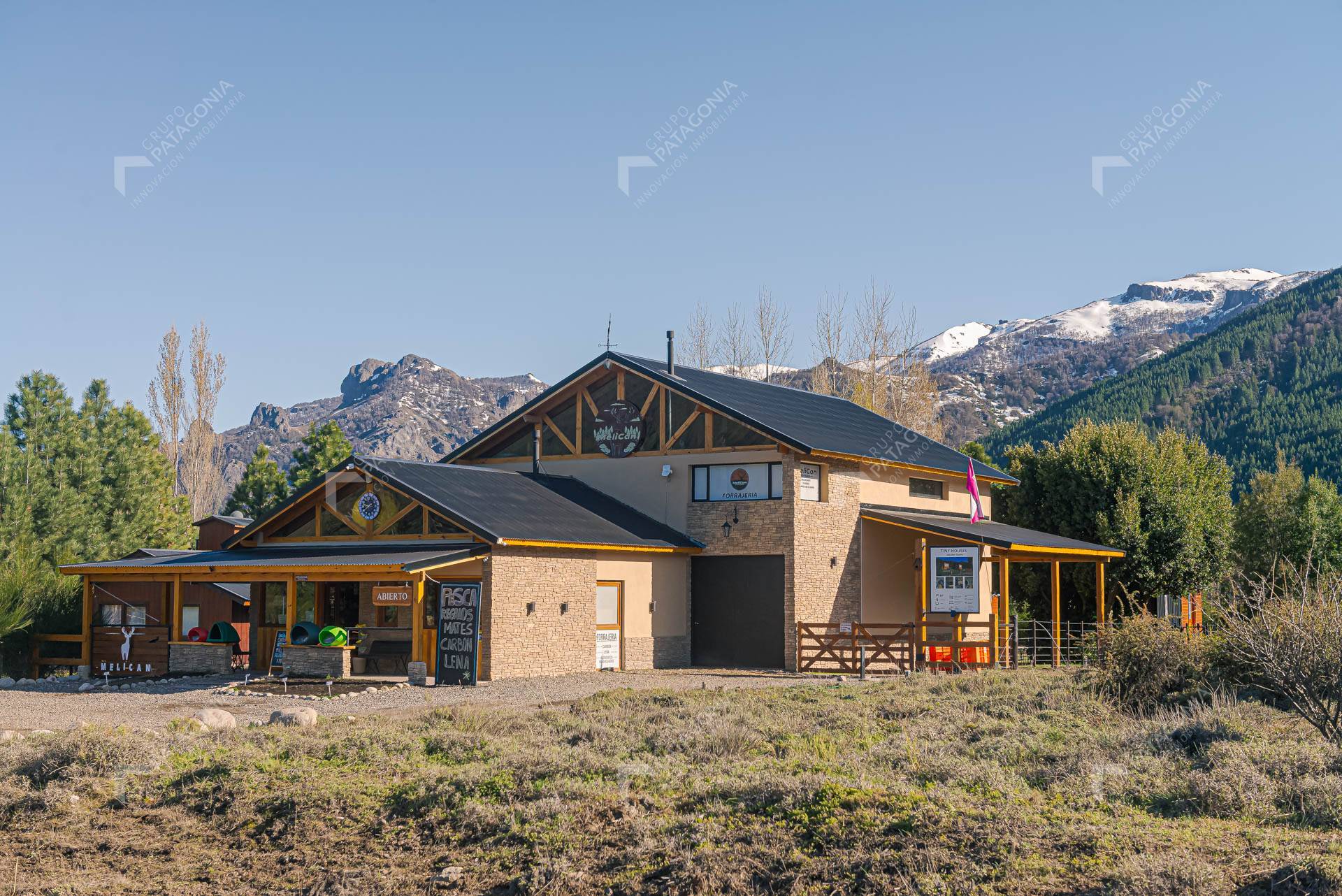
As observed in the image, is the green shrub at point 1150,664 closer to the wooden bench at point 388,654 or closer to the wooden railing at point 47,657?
the wooden bench at point 388,654

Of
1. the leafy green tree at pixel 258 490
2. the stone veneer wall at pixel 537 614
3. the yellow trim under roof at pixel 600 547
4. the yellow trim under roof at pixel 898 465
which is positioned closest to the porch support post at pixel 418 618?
the stone veneer wall at pixel 537 614

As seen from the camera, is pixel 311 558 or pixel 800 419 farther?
pixel 800 419

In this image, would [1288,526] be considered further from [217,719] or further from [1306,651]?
[217,719]

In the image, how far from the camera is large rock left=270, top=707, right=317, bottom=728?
16516 mm

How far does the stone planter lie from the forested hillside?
92570 millimetres

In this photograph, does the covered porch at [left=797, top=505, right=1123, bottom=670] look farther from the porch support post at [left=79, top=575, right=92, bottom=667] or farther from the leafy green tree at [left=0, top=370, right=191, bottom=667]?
the leafy green tree at [left=0, top=370, right=191, bottom=667]

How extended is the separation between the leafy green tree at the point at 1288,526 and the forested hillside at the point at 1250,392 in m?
52.7

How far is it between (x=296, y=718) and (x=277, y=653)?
9832 millimetres

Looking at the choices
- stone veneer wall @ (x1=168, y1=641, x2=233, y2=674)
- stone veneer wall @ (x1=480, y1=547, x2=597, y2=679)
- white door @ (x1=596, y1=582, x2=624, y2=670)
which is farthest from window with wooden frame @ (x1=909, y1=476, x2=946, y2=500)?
stone veneer wall @ (x1=168, y1=641, x2=233, y2=674)

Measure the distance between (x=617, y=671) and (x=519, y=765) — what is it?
14.6 metres

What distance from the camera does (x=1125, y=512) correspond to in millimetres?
35906

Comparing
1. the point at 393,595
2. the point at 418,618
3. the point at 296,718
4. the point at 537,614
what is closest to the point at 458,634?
the point at 418,618

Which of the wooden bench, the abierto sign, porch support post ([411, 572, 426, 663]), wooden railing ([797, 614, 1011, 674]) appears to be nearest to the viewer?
porch support post ([411, 572, 426, 663])

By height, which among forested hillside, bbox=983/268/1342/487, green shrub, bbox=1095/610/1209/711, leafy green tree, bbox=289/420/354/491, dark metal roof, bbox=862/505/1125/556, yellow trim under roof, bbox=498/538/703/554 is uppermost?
forested hillside, bbox=983/268/1342/487
